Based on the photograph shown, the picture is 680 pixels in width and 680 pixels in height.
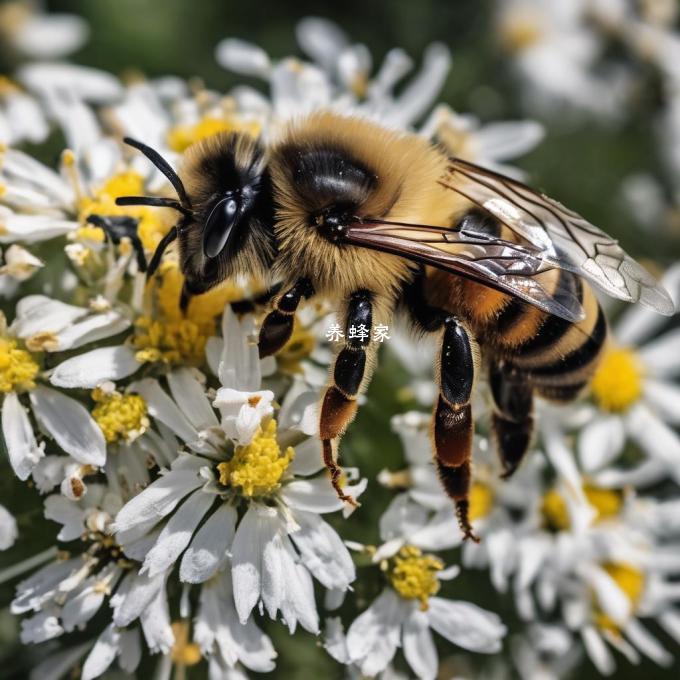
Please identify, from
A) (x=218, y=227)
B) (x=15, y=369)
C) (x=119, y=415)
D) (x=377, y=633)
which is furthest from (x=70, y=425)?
(x=377, y=633)

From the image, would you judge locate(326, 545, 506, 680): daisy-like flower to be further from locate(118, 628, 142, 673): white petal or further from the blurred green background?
the blurred green background

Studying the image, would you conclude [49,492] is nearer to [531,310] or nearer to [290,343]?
[290,343]

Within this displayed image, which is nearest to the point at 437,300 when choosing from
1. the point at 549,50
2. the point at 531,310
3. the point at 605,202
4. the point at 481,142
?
the point at 531,310

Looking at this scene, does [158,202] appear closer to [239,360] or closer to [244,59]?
[239,360]

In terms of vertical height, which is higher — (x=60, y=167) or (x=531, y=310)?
(x=531, y=310)

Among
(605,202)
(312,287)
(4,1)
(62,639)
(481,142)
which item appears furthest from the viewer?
(4,1)

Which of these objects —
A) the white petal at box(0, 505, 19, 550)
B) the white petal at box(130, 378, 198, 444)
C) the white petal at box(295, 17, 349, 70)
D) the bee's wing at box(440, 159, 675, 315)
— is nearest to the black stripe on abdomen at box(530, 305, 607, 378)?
the bee's wing at box(440, 159, 675, 315)

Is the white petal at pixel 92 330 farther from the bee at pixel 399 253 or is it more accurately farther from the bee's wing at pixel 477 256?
the bee's wing at pixel 477 256
